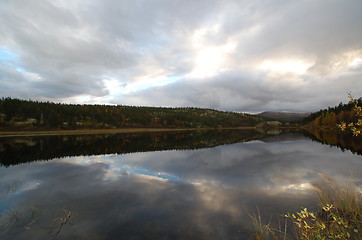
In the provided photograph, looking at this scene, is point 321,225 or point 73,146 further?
point 73,146

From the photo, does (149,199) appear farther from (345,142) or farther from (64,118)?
(64,118)

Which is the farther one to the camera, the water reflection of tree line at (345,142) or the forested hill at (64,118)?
the forested hill at (64,118)

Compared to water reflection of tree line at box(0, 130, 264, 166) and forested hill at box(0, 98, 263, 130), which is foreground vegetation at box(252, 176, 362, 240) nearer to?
water reflection of tree line at box(0, 130, 264, 166)

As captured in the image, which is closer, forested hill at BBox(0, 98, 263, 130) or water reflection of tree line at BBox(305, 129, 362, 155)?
water reflection of tree line at BBox(305, 129, 362, 155)

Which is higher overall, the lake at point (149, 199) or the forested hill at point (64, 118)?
the forested hill at point (64, 118)

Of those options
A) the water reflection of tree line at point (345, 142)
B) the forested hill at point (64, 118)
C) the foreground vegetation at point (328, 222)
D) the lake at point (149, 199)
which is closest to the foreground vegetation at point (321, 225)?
the foreground vegetation at point (328, 222)

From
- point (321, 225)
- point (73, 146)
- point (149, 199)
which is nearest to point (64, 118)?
point (73, 146)

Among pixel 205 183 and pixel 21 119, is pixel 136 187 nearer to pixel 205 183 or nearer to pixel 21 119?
pixel 205 183

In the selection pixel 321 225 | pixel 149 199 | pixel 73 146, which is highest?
pixel 321 225

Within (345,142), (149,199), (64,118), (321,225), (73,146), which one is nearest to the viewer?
(321,225)

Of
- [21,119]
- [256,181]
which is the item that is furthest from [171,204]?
[21,119]

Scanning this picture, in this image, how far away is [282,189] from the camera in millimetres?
12164

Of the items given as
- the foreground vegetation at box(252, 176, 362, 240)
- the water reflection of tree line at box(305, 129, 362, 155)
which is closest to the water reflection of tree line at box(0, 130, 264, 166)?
the water reflection of tree line at box(305, 129, 362, 155)

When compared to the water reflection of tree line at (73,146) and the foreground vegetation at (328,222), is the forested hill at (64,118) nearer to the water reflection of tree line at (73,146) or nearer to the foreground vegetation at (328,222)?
the water reflection of tree line at (73,146)
